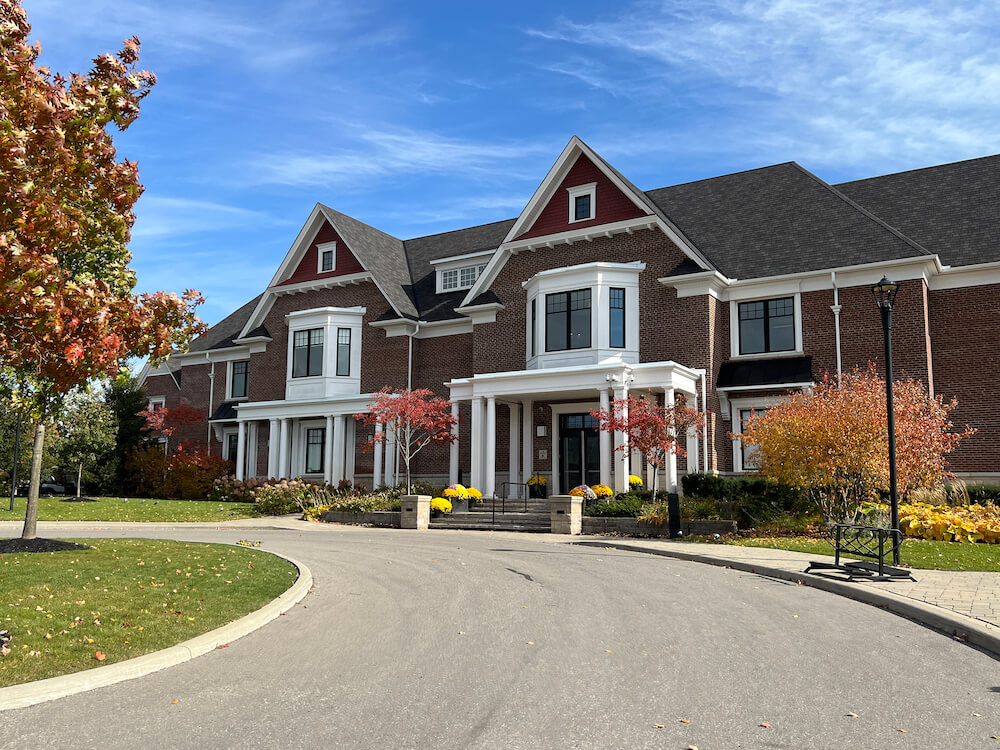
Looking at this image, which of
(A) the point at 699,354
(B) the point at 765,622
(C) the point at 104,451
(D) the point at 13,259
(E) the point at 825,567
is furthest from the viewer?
(C) the point at 104,451

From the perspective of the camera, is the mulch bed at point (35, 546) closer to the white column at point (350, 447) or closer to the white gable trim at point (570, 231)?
the white gable trim at point (570, 231)

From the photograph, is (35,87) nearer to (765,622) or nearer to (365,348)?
(765,622)

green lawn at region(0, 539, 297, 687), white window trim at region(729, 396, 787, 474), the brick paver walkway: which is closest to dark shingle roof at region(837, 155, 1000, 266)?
white window trim at region(729, 396, 787, 474)

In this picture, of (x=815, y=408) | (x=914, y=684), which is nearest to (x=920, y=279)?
(x=815, y=408)

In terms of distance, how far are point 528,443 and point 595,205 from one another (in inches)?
330

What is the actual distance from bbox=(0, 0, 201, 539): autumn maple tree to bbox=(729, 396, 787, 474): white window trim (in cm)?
1860

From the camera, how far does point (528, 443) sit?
28125 millimetres

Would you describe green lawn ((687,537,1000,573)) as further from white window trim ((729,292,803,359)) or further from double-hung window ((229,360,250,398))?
double-hung window ((229,360,250,398))

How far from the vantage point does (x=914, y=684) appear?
658cm

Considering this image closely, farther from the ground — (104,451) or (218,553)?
(104,451)

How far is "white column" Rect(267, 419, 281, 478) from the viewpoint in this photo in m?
33.5

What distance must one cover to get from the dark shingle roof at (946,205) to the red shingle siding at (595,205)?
825cm

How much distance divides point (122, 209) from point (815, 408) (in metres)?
14.2

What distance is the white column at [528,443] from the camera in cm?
2805
